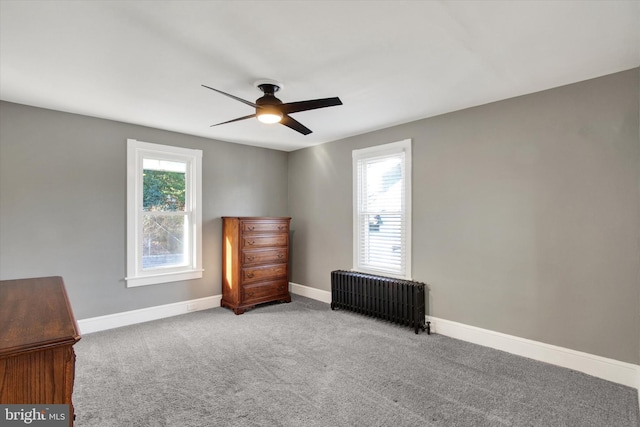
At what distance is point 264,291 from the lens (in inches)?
185

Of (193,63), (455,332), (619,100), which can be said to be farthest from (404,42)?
(455,332)

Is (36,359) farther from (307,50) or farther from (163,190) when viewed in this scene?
(163,190)

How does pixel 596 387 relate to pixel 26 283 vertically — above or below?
below

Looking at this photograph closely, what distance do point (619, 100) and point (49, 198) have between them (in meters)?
5.50

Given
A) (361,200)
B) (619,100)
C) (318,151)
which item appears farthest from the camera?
(318,151)

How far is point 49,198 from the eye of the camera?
345 cm

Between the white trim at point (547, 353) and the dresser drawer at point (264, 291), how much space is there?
7.43 ft

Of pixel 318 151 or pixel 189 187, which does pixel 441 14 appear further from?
pixel 189 187

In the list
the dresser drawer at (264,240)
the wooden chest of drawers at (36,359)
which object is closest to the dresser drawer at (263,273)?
the dresser drawer at (264,240)

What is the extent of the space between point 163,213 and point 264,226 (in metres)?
1.37

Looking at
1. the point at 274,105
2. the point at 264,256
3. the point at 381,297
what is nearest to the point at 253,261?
the point at 264,256

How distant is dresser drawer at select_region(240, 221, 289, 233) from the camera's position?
452cm

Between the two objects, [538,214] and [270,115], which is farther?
[538,214]

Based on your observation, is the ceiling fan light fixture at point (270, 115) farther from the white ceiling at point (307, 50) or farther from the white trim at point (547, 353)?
the white trim at point (547, 353)
